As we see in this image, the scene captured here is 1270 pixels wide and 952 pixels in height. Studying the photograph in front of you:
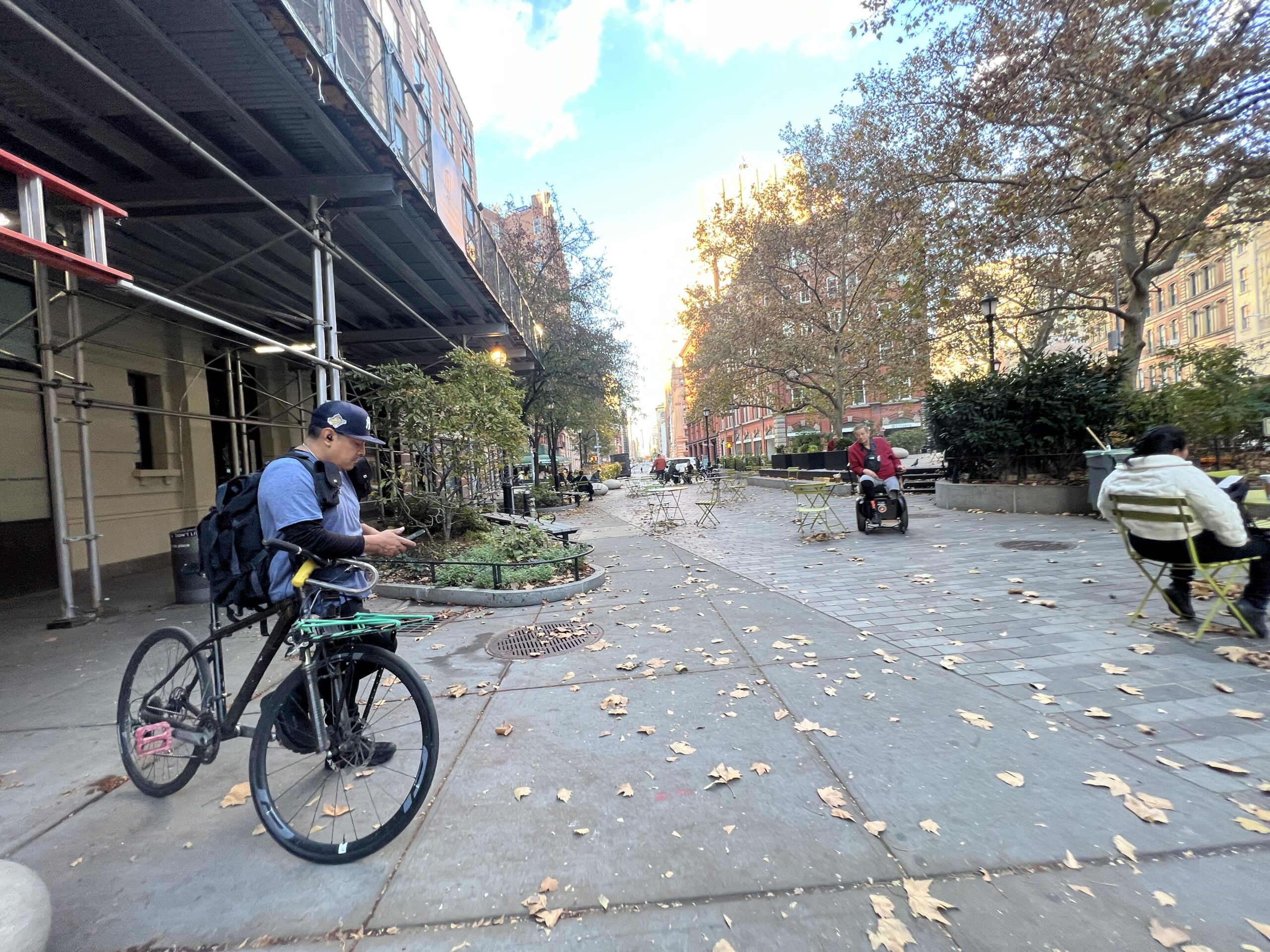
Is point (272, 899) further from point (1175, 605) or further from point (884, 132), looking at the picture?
point (884, 132)

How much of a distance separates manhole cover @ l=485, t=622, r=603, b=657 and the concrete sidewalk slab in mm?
1320

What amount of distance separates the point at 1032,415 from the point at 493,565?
36.4 ft

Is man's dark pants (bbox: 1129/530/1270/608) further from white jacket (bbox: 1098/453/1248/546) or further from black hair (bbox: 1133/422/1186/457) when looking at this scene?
black hair (bbox: 1133/422/1186/457)

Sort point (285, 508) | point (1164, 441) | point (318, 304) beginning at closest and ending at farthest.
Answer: point (285, 508) < point (1164, 441) < point (318, 304)

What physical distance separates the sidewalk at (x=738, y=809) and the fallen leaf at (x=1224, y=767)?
0.12ft

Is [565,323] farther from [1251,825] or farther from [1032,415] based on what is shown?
[1251,825]

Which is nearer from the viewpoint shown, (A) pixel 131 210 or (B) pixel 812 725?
(B) pixel 812 725

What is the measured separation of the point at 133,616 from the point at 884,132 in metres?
18.9

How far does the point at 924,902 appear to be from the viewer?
1993 millimetres

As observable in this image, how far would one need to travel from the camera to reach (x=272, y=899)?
7.09 feet

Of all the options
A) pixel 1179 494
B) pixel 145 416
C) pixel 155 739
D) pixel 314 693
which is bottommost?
pixel 155 739

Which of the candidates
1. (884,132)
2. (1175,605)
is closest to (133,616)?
(1175,605)

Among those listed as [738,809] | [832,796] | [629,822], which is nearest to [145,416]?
[629,822]

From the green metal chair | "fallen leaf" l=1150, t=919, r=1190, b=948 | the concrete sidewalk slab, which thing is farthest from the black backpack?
the green metal chair
